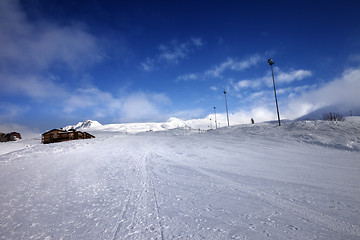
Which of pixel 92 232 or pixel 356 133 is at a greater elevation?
pixel 356 133

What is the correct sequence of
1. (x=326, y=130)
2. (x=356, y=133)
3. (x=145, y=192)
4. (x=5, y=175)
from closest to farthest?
1. (x=145, y=192)
2. (x=5, y=175)
3. (x=356, y=133)
4. (x=326, y=130)

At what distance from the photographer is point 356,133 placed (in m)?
15.4

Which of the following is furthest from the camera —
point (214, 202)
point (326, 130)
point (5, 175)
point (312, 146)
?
point (326, 130)

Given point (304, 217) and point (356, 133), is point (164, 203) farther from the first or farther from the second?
point (356, 133)

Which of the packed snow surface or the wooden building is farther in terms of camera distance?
the wooden building

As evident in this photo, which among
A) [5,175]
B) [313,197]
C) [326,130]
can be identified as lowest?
[313,197]

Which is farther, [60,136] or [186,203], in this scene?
[60,136]

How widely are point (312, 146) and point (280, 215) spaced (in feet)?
45.7

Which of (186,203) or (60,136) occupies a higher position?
(60,136)

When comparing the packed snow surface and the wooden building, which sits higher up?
the wooden building

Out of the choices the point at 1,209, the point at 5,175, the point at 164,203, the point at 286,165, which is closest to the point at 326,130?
the point at 286,165

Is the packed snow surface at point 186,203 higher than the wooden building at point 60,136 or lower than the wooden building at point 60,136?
lower

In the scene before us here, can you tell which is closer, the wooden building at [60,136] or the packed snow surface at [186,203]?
the packed snow surface at [186,203]

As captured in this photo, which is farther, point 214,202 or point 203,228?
point 214,202
